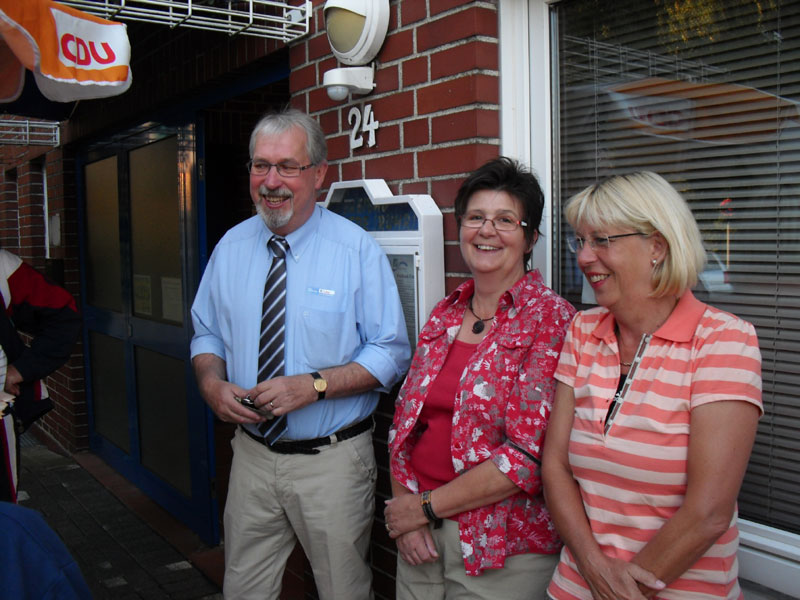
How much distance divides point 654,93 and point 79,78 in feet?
5.89

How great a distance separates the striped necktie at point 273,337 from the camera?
2.46m

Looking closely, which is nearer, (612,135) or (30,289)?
(612,135)

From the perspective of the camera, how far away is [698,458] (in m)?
1.52

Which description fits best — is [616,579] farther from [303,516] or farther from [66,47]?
[66,47]

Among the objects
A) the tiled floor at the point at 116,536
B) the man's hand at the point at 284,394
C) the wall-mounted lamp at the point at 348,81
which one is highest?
the wall-mounted lamp at the point at 348,81

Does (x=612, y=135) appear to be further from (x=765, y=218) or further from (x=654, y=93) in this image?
(x=765, y=218)

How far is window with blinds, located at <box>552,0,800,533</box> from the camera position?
1.88 m

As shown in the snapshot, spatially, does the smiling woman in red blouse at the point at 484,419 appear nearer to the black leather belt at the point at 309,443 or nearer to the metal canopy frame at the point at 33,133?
the black leather belt at the point at 309,443

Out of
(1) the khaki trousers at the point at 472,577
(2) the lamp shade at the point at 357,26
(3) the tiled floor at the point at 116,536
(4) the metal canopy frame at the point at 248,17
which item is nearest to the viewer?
(1) the khaki trousers at the point at 472,577

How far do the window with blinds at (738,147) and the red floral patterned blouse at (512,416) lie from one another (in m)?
0.50

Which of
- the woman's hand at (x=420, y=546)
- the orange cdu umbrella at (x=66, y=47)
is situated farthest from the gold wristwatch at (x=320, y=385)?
the orange cdu umbrella at (x=66, y=47)

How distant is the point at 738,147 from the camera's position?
6.45 feet

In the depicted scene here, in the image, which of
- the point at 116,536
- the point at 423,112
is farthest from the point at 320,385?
the point at 116,536

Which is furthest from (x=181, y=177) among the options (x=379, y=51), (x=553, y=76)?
(x=553, y=76)
